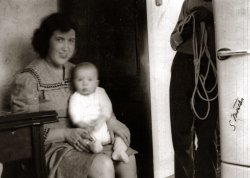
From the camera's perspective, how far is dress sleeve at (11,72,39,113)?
4.20 ft

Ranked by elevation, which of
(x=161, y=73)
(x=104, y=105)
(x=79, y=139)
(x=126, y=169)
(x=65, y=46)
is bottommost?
(x=126, y=169)

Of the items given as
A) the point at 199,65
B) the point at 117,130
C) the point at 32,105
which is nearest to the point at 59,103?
the point at 32,105

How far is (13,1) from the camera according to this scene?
148cm

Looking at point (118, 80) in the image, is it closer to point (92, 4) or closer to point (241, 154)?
point (92, 4)

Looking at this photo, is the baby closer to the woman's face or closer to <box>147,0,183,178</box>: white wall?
the woman's face

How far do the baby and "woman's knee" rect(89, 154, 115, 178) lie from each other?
0.14 feet

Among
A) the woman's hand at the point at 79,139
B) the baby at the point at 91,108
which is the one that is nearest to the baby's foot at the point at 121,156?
the baby at the point at 91,108

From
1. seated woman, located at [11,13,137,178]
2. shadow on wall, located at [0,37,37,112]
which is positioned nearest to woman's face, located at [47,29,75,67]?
seated woman, located at [11,13,137,178]

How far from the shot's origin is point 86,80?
1342 millimetres

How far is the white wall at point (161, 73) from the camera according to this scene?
67.2 inches

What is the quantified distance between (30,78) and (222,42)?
0.65 m

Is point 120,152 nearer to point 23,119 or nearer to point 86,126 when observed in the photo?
point 86,126

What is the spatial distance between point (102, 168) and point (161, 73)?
2.18 ft

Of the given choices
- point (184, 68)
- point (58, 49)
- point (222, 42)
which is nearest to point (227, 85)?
point (222, 42)
